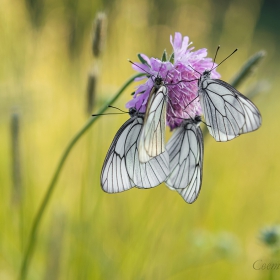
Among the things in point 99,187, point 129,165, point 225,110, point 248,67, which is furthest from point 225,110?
point 99,187

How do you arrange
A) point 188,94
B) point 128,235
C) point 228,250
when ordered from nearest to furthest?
point 188,94
point 228,250
point 128,235

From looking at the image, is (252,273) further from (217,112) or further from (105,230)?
(217,112)

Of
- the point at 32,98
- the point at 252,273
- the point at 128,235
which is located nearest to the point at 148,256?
the point at 128,235

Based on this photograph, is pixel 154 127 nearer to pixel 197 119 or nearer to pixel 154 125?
pixel 154 125

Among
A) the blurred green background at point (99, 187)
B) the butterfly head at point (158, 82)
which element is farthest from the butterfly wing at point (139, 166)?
the blurred green background at point (99, 187)

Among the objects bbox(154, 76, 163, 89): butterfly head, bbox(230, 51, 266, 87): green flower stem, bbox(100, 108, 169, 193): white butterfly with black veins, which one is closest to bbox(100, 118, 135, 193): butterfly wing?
bbox(100, 108, 169, 193): white butterfly with black veins

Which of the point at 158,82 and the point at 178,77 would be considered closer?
the point at 158,82

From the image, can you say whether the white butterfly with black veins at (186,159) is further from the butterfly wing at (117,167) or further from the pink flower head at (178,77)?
the butterfly wing at (117,167)
